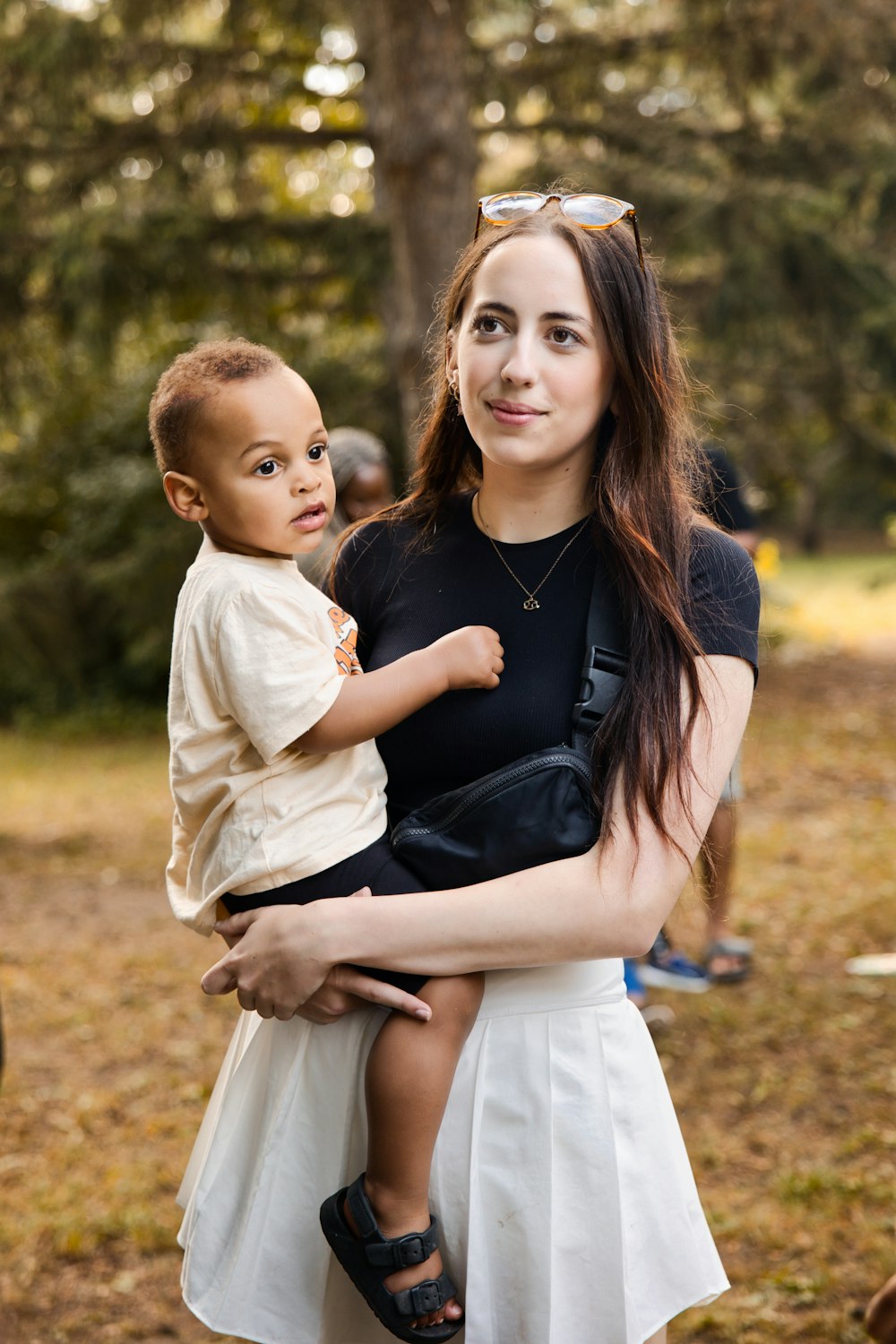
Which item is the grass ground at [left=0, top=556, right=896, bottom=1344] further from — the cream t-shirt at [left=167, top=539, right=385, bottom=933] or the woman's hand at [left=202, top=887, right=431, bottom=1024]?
the cream t-shirt at [left=167, top=539, right=385, bottom=933]

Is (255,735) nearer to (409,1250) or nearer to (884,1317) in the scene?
(409,1250)

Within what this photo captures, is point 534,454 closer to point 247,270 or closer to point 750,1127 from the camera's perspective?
point 750,1127

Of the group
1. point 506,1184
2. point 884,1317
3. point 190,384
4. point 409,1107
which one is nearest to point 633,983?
point 884,1317

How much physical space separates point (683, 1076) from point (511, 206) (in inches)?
140

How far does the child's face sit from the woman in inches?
10.1

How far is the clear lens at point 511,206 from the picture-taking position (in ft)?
6.34

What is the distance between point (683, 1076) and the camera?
4660 millimetres

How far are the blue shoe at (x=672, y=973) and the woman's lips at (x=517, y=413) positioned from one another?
12.7ft

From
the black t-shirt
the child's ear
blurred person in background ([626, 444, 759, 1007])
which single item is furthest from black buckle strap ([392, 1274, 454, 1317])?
blurred person in background ([626, 444, 759, 1007])

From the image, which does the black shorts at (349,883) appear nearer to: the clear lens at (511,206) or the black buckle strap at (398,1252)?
the black buckle strap at (398,1252)

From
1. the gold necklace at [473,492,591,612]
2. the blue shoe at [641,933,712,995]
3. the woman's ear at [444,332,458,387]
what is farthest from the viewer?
the blue shoe at [641,933,712,995]

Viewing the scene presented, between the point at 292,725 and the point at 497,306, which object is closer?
the point at 292,725

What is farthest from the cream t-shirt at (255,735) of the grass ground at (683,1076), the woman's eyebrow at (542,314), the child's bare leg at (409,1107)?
the grass ground at (683,1076)

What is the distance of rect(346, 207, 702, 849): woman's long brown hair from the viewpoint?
5.62 ft
